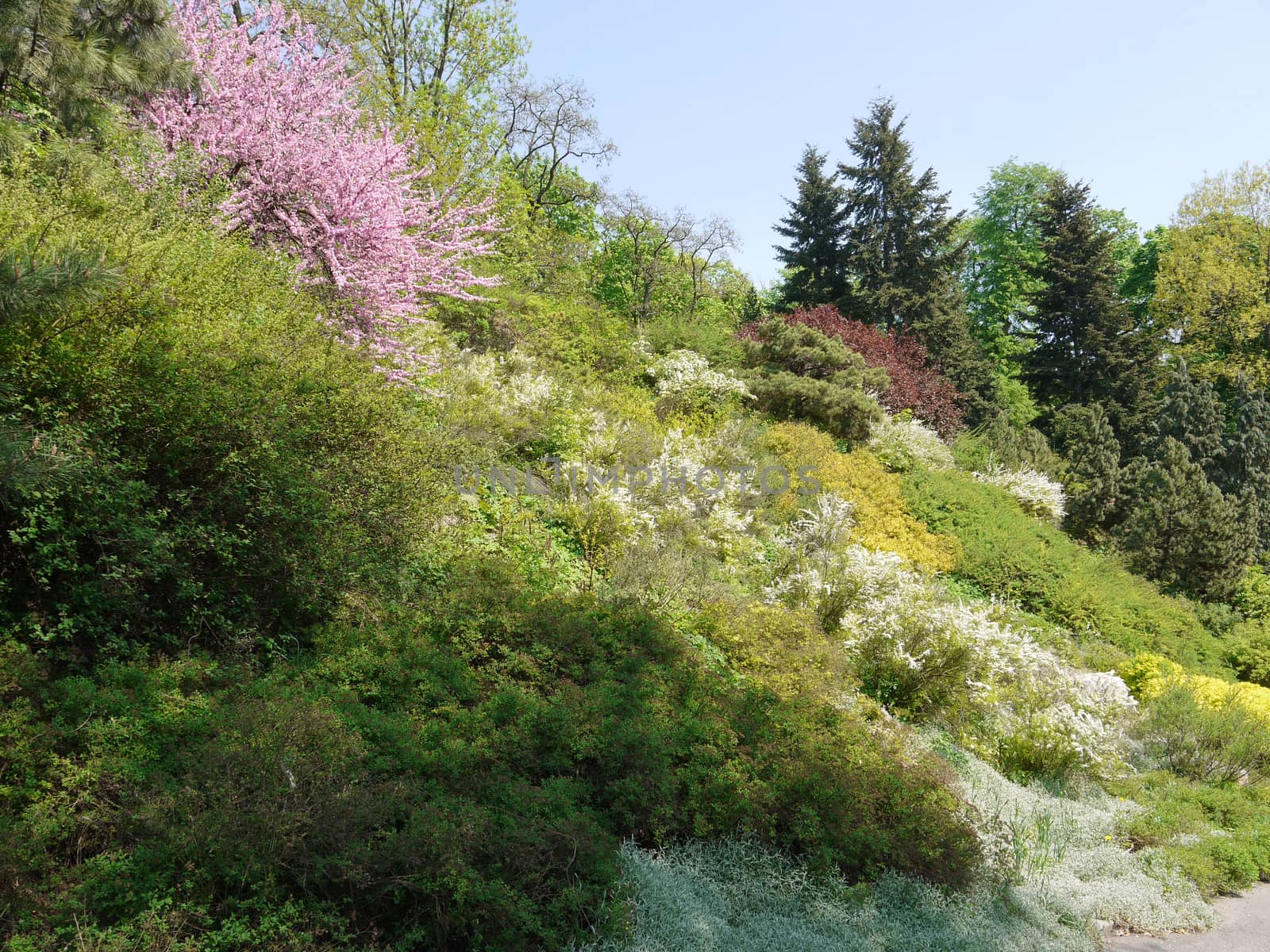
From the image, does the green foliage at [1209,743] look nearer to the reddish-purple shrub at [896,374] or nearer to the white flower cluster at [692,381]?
the white flower cluster at [692,381]

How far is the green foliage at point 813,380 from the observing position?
45.9ft

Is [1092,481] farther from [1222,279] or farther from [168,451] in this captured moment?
[168,451]

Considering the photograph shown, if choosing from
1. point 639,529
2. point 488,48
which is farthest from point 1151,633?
point 488,48

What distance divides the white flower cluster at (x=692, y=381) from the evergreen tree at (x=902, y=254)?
1074 centimetres

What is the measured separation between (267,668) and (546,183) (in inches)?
911

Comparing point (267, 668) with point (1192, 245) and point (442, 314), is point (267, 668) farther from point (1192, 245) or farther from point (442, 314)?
point (1192, 245)

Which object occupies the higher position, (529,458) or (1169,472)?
(1169,472)

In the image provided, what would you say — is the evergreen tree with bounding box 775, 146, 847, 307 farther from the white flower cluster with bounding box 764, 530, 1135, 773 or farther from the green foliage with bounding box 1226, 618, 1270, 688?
the white flower cluster with bounding box 764, 530, 1135, 773

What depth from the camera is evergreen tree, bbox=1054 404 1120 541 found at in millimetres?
14812

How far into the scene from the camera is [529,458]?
369 inches

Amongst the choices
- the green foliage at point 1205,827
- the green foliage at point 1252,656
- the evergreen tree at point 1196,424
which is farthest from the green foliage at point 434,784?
the evergreen tree at point 1196,424

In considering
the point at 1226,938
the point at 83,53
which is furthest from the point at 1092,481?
the point at 83,53

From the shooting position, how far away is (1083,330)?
22609 millimetres

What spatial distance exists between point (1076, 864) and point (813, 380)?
10259mm
